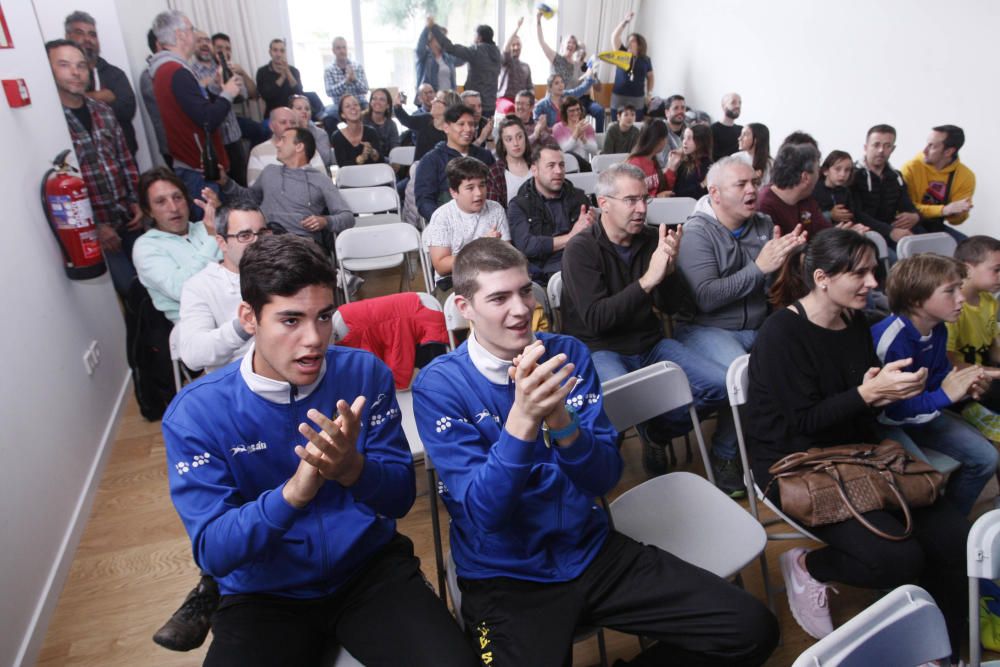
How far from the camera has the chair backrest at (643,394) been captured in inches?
71.7

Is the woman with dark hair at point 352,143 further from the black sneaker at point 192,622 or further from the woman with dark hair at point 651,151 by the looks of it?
the black sneaker at point 192,622

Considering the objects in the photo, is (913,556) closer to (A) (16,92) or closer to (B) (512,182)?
(B) (512,182)

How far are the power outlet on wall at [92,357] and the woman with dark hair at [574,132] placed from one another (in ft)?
13.2

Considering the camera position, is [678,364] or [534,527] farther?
[678,364]

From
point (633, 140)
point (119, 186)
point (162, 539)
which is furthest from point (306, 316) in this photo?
point (633, 140)

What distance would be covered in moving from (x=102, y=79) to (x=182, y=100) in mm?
747

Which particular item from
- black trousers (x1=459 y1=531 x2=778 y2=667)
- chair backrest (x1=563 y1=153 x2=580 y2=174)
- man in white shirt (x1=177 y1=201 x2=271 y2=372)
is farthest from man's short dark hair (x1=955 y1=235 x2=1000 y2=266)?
chair backrest (x1=563 y1=153 x2=580 y2=174)

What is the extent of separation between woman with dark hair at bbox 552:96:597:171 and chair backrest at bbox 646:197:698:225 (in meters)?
1.61

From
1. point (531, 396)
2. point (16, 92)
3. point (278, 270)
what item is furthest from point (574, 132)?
point (531, 396)

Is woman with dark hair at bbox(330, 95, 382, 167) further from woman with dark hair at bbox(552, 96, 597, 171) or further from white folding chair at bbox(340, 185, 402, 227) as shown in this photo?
woman with dark hair at bbox(552, 96, 597, 171)

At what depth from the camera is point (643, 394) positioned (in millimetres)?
1859

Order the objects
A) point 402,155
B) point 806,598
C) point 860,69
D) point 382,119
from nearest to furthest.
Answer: point 806,598 → point 860,69 → point 402,155 → point 382,119

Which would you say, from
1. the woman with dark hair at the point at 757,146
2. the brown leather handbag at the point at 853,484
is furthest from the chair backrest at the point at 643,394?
the woman with dark hair at the point at 757,146

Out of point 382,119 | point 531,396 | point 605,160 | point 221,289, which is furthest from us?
point 382,119
